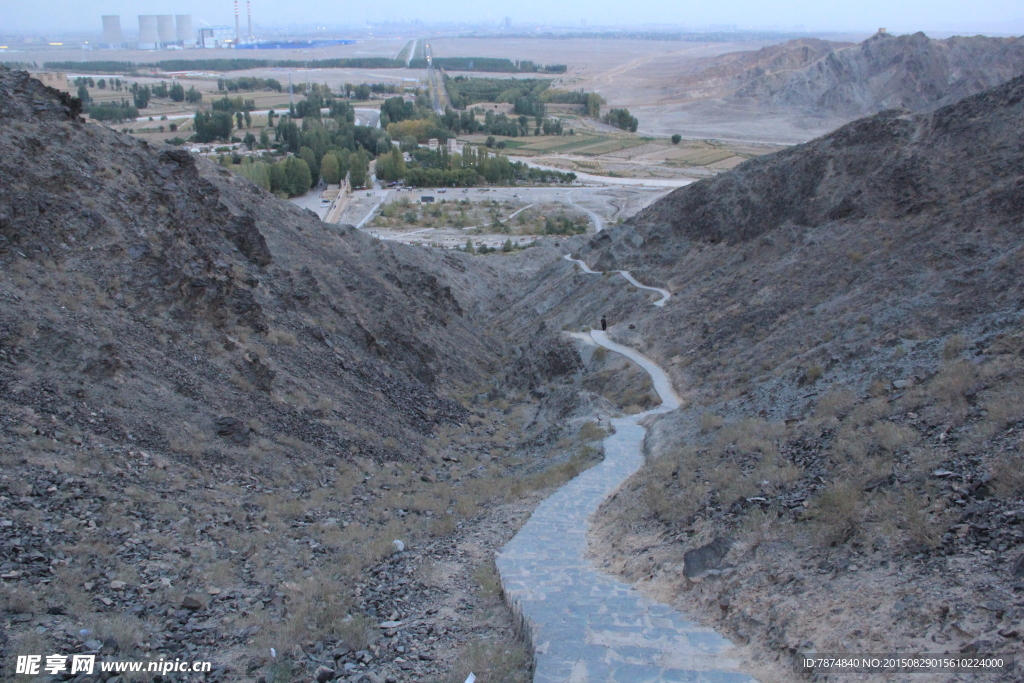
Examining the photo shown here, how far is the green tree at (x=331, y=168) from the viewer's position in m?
89.2

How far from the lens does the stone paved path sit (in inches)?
348

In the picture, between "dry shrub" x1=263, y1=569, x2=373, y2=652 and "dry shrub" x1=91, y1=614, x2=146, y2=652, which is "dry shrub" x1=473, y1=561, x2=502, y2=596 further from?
"dry shrub" x1=91, y1=614, x2=146, y2=652

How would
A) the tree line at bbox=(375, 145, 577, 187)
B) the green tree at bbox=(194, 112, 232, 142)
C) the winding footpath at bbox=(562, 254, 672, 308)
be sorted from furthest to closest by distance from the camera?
the green tree at bbox=(194, 112, 232, 142)
the tree line at bbox=(375, 145, 577, 187)
the winding footpath at bbox=(562, 254, 672, 308)

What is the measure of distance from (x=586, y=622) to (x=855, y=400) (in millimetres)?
8862

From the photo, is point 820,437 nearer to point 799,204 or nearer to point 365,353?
point 365,353

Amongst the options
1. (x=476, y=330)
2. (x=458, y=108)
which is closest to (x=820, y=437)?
(x=476, y=330)

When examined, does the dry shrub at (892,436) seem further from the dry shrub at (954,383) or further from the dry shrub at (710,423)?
the dry shrub at (710,423)

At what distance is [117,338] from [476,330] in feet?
68.2

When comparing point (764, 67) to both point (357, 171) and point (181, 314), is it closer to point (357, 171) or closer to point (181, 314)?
point (357, 171)

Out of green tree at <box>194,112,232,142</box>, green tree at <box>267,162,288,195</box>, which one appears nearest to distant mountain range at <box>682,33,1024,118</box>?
green tree at <box>267,162,288,195</box>

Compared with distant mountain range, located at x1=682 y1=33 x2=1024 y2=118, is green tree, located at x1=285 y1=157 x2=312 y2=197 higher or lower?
lower

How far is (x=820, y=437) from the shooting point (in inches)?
566

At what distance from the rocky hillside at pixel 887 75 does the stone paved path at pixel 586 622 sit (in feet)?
446

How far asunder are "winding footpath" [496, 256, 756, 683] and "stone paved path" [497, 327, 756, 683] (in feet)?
0.04
